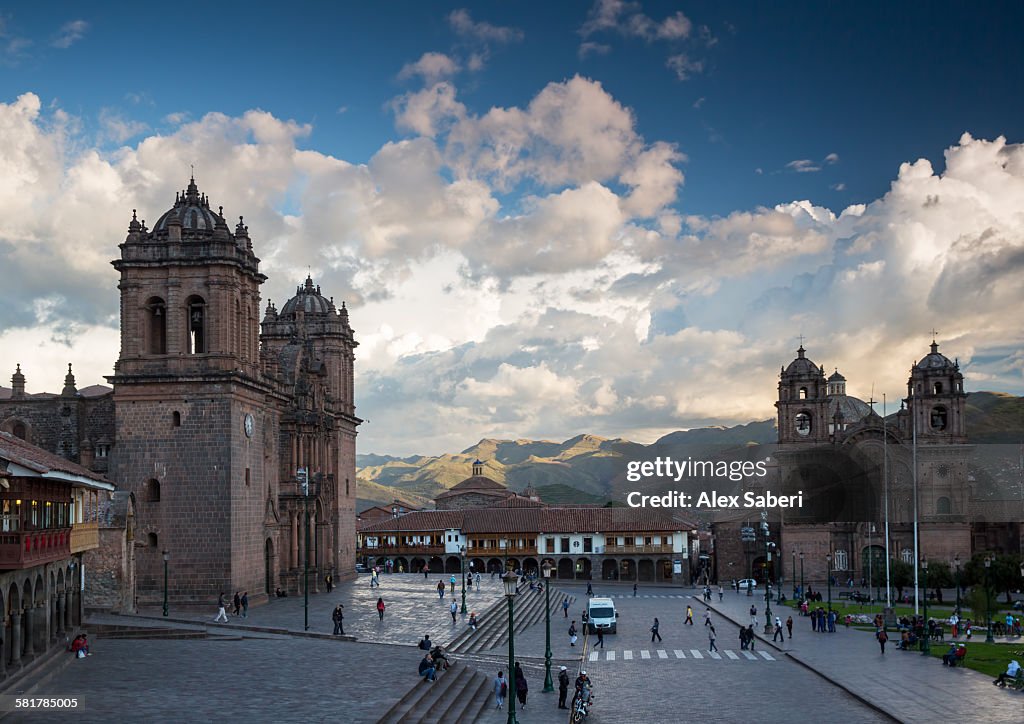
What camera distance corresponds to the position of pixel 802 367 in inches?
3917

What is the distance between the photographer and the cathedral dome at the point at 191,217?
52250mm

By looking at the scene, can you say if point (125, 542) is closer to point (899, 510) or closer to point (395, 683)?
point (395, 683)

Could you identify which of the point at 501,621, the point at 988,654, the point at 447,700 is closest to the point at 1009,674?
the point at 988,654

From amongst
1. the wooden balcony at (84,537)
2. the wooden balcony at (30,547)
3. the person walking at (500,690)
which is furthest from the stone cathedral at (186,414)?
the person walking at (500,690)

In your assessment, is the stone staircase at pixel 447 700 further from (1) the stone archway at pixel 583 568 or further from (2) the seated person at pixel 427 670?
(1) the stone archway at pixel 583 568

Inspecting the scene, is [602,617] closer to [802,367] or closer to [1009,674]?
[1009,674]

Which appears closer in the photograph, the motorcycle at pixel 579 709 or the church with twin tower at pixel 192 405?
the motorcycle at pixel 579 709

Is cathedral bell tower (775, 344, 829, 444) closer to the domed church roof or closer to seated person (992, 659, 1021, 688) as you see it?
the domed church roof

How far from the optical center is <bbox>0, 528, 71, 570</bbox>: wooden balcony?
29156mm

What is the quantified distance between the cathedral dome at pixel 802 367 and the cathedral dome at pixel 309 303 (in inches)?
1590

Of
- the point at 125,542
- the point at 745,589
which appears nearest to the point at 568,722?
the point at 125,542

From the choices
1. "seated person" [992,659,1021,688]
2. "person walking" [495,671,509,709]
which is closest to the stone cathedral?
"person walking" [495,671,509,709]

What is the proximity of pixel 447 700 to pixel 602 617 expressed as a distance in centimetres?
2095

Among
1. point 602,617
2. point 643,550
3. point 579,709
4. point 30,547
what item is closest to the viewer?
point 579,709
